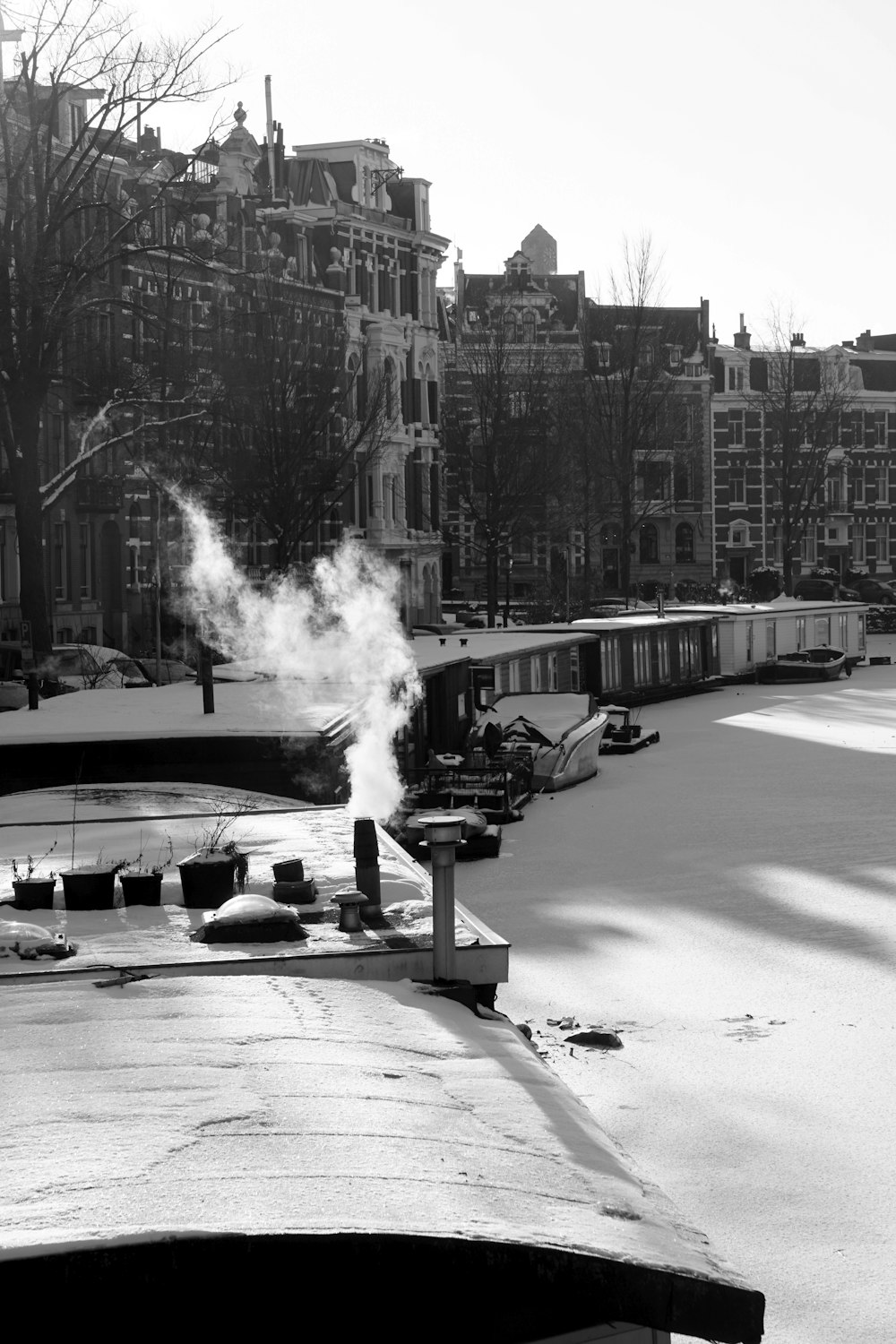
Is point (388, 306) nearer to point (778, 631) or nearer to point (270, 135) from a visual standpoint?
point (270, 135)

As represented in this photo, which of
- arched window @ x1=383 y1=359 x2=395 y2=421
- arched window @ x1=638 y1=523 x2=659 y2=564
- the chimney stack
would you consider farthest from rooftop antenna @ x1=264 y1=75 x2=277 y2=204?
the chimney stack

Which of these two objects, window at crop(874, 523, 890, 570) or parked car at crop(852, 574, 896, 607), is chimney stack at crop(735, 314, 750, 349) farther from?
parked car at crop(852, 574, 896, 607)

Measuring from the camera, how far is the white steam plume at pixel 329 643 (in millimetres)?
24562

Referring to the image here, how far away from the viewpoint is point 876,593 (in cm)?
8425

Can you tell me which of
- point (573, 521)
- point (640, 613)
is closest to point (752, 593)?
point (573, 521)

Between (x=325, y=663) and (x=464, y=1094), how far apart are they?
22883 millimetres

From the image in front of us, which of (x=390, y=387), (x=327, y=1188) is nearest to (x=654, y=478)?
(x=390, y=387)

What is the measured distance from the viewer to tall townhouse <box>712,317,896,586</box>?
8975 centimetres

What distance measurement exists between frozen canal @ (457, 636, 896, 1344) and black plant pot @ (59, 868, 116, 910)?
3.60 metres

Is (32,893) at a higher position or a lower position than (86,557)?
lower

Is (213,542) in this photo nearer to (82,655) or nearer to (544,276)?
(82,655)

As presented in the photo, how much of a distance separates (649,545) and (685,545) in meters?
2.23

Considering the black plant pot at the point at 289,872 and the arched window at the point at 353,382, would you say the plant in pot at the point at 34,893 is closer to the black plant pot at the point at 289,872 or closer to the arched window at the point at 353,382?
the black plant pot at the point at 289,872

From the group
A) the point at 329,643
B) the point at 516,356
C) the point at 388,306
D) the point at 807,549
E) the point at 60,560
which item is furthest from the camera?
the point at 807,549
